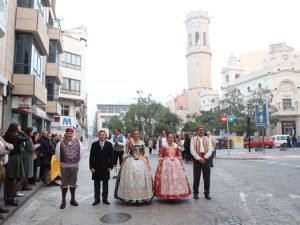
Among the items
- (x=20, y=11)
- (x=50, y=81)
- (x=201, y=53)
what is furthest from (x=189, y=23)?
(x=20, y=11)

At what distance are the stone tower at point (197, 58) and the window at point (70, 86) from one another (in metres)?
54.5

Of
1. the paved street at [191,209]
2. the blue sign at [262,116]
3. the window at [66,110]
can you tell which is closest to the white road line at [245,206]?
the paved street at [191,209]

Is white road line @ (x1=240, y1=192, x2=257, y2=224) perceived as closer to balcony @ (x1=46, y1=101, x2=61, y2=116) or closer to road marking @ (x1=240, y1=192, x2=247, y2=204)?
road marking @ (x1=240, y1=192, x2=247, y2=204)

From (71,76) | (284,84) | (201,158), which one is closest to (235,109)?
(284,84)

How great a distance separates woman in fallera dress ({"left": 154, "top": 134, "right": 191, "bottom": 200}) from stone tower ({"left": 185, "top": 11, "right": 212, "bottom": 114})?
271 feet

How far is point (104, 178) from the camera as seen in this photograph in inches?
301

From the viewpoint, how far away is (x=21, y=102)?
→ 1644cm

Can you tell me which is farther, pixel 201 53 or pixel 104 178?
pixel 201 53

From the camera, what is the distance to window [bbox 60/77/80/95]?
125 ft

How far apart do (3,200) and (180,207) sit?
4.35 meters

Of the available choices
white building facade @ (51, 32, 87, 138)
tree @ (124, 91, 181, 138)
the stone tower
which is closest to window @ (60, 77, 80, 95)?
white building facade @ (51, 32, 87, 138)

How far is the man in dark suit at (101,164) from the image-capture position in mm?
Result: 7633

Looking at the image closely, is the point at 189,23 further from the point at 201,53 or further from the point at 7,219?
the point at 7,219

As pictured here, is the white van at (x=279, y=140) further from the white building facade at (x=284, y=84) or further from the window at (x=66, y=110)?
the window at (x=66, y=110)
